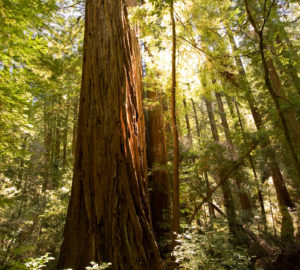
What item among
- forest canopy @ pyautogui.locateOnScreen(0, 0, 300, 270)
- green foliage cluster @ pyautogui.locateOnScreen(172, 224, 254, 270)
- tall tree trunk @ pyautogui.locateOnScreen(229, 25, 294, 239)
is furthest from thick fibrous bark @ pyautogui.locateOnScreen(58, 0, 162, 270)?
tall tree trunk @ pyautogui.locateOnScreen(229, 25, 294, 239)

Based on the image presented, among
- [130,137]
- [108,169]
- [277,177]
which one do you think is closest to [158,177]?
[130,137]

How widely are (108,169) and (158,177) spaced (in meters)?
3.41

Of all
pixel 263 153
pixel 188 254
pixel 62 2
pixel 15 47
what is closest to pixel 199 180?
pixel 263 153

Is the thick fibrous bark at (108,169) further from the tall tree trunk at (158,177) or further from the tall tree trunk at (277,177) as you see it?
the tall tree trunk at (277,177)

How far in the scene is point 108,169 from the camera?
8.52ft

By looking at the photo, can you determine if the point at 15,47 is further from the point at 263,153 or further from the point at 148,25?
the point at 263,153

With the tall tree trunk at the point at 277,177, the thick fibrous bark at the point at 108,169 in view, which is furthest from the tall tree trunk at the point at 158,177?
the tall tree trunk at the point at 277,177

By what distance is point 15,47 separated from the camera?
10.7 ft

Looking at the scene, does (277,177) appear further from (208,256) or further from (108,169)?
(108,169)

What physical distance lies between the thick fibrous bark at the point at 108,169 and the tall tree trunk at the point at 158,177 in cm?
174

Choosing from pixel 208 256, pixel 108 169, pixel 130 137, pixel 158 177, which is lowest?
pixel 208 256

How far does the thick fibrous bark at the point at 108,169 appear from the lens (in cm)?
234

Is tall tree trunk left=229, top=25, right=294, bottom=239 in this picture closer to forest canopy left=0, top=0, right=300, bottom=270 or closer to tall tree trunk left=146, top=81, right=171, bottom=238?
forest canopy left=0, top=0, right=300, bottom=270

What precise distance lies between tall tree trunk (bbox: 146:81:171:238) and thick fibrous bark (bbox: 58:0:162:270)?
174 centimetres
